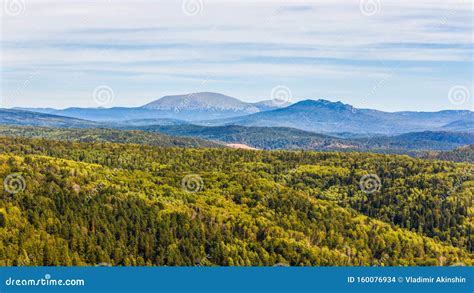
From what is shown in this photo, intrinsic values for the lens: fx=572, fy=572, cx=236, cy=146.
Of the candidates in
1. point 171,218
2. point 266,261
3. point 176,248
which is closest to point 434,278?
point 266,261
